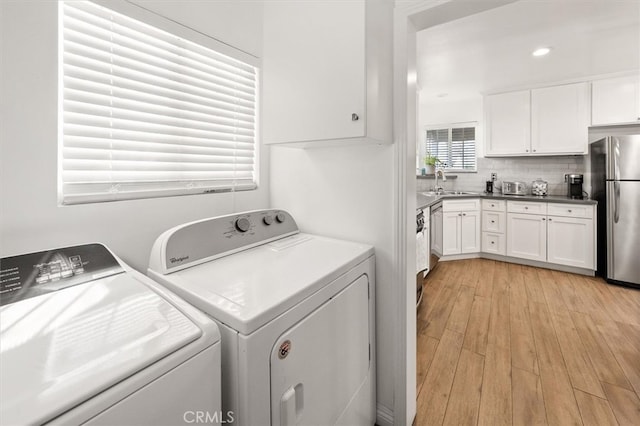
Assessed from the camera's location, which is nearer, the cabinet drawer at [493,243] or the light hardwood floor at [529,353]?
the light hardwood floor at [529,353]

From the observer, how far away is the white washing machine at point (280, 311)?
723 millimetres

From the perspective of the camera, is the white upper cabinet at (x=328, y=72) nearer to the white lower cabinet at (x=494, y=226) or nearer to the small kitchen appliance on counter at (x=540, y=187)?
the white lower cabinet at (x=494, y=226)

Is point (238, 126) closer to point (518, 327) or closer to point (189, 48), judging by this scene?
point (189, 48)

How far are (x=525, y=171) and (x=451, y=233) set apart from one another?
1543 millimetres

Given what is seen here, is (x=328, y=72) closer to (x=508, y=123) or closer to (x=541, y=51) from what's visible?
(x=541, y=51)

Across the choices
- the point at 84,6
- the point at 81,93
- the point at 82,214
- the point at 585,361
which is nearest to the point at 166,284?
the point at 82,214

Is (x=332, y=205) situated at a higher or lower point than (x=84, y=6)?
lower

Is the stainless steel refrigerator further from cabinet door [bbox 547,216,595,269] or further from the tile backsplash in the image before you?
the tile backsplash

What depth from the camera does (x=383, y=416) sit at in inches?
55.9

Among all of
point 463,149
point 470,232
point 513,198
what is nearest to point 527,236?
point 513,198

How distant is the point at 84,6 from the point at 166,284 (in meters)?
1.05

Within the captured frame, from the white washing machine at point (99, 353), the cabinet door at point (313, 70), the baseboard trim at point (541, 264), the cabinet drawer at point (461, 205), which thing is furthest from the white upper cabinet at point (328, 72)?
the baseboard trim at point (541, 264)

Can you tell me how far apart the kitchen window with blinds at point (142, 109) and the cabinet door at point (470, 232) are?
3550mm

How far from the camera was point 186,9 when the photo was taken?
1291mm
